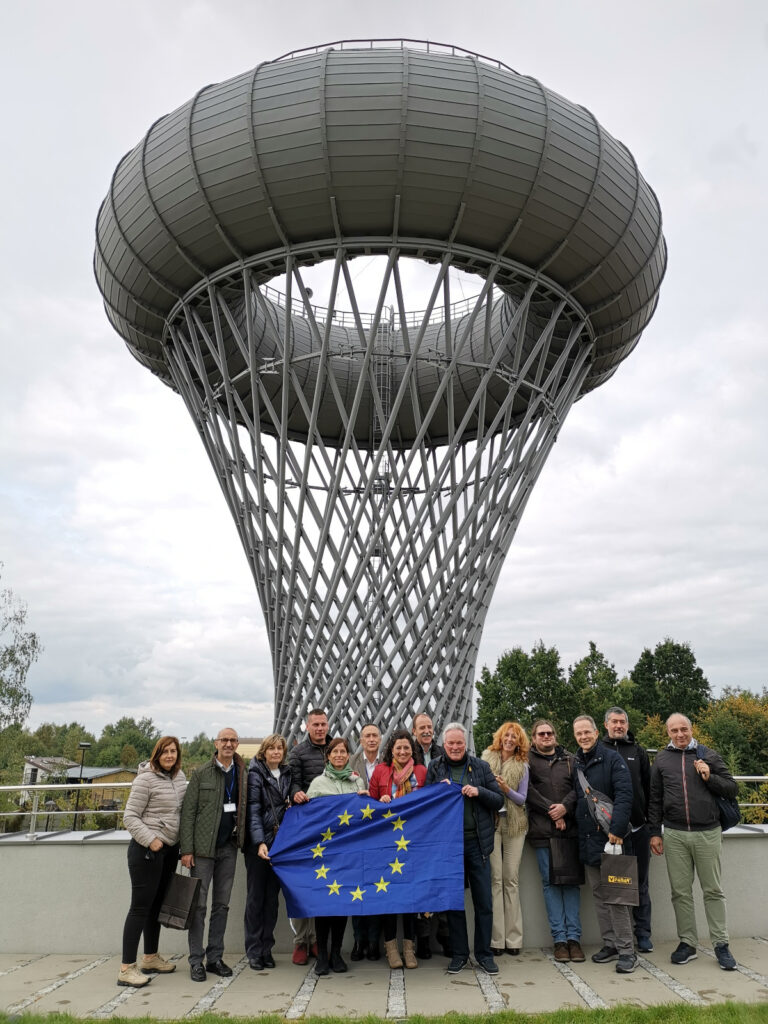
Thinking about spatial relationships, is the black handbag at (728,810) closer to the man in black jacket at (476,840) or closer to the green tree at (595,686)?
the man in black jacket at (476,840)

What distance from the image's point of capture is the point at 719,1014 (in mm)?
4543

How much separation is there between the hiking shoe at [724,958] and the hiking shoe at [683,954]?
0.20 meters

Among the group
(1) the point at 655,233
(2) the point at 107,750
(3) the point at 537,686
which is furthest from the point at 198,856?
(2) the point at 107,750

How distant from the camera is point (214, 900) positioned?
581 centimetres

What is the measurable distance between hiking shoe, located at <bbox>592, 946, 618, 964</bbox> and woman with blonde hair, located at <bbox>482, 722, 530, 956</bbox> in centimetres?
60

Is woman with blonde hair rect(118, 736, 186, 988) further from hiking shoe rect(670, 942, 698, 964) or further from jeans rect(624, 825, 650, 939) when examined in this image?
hiking shoe rect(670, 942, 698, 964)

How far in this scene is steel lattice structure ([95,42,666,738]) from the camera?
1205 centimetres

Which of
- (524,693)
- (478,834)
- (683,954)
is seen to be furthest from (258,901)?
(524,693)

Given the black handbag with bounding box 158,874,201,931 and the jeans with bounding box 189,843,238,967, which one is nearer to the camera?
the black handbag with bounding box 158,874,201,931

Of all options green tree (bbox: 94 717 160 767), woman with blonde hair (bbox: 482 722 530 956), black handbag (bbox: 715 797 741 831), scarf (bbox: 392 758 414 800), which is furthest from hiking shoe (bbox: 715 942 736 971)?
green tree (bbox: 94 717 160 767)

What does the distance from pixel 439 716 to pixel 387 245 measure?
9.80 meters

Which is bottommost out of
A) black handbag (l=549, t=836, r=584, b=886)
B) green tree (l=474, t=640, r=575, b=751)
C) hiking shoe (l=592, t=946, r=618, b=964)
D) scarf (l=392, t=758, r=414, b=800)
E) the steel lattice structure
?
hiking shoe (l=592, t=946, r=618, b=964)

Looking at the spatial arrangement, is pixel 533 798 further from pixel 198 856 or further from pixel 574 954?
pixel 198 856

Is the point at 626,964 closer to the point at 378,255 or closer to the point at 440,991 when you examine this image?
the point at 440,991
